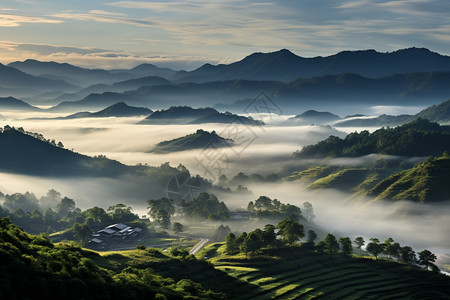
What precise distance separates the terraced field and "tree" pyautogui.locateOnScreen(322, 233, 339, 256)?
3.54m

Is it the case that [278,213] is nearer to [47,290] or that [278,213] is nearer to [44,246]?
[44,246]

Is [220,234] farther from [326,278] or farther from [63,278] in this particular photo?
[63,278]

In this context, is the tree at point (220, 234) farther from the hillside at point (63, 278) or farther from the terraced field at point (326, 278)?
the hillside at point (63, 278)

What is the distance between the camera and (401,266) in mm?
113688

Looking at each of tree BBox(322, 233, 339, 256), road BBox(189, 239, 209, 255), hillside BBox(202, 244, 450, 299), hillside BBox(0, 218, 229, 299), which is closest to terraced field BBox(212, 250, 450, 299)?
hillside BBox(202, 244, 450, 299)

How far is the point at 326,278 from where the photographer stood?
331 feet

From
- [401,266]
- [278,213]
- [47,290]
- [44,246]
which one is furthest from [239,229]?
[47,290]

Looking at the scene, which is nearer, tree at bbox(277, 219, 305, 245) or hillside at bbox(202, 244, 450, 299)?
hillside at bbox(202, 244, 450, 299)

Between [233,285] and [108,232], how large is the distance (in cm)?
9326

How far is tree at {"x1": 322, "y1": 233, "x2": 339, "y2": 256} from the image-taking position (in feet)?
381

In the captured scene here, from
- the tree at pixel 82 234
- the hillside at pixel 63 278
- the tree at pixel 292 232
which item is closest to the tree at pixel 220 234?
the tree at pixel 82 234

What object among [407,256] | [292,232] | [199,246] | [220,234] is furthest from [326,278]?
[220,234]

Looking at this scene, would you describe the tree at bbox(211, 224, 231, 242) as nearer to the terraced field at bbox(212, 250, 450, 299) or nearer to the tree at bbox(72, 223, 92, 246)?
the tree at bbox(72, 223, 92, 246)

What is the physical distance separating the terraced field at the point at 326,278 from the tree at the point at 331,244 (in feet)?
11.6
